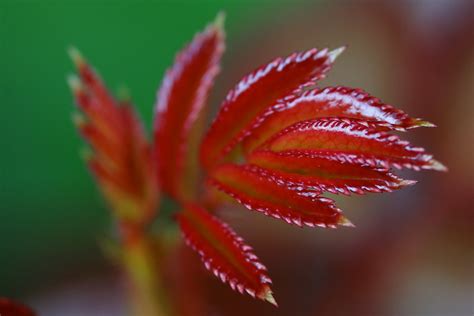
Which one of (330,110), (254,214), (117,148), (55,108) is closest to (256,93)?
(330,110)

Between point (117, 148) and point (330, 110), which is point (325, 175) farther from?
point (117, 148)

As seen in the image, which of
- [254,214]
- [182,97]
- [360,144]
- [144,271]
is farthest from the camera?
[254,214]

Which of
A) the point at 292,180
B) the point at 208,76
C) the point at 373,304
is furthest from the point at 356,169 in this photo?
the point at 373,304

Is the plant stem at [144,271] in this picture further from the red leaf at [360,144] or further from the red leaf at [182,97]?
the red leaf at [360,144]

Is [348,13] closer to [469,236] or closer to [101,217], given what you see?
[469,236]

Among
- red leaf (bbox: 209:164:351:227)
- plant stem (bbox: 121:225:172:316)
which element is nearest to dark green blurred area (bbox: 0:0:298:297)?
plant stem (bbox: 121:225:172:316)

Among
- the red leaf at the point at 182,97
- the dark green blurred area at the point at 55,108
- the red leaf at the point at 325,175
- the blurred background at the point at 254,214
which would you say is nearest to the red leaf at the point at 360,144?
the red leaf at the point at 325,175

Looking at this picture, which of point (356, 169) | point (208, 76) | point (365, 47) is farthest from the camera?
point (365, 47)
